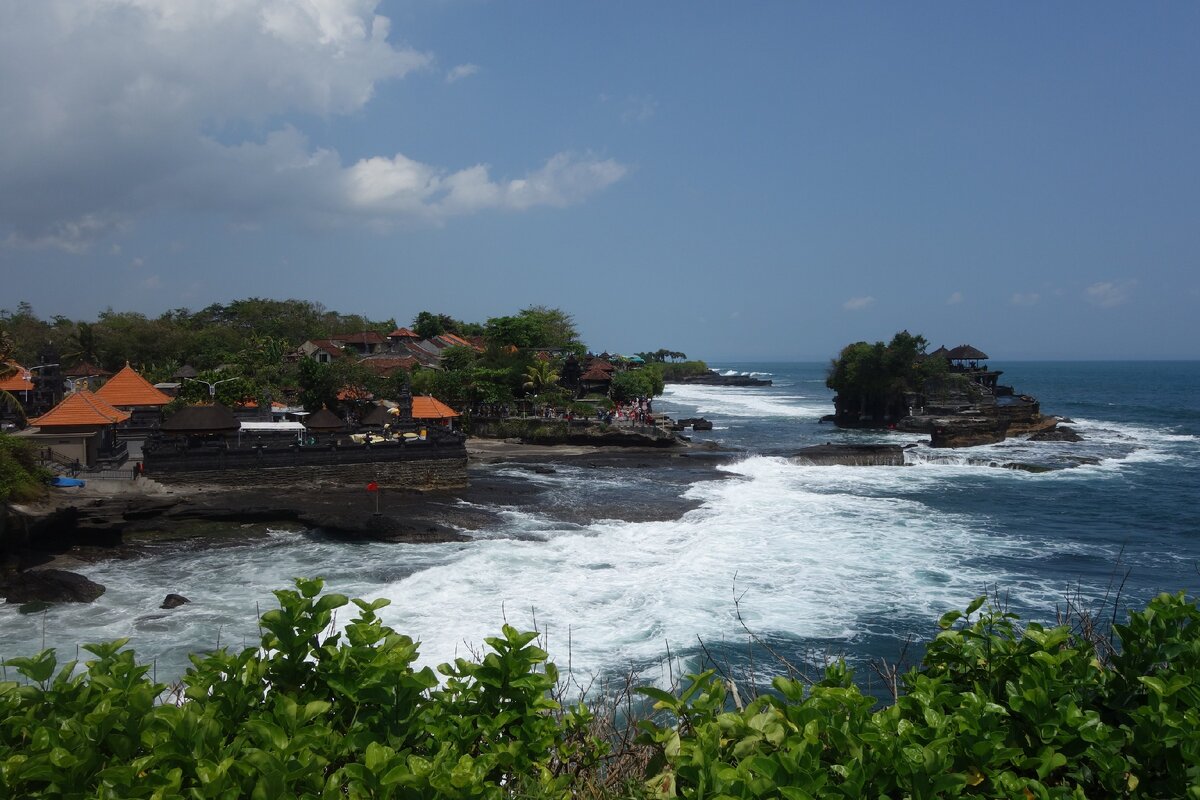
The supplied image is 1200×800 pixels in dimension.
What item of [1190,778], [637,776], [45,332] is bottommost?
[637,776]

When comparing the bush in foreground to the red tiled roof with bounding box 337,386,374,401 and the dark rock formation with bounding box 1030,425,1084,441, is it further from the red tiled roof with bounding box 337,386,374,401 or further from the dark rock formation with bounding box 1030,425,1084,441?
the dark rock formation with bounding box 1030,425,1084,441

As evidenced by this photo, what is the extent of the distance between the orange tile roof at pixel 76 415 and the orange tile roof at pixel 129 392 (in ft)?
18.4

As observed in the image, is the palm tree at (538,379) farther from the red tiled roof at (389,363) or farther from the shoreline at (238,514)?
the shoreline at (238,514)

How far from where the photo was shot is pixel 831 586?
1720 cm

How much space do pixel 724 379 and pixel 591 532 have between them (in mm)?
112242

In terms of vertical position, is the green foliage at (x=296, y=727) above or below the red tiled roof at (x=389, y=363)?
below

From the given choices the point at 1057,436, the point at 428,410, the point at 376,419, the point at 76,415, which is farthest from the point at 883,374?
the point at 76,415

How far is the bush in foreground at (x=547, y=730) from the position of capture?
285 centimetres

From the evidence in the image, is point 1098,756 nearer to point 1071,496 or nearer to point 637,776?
point 637,776

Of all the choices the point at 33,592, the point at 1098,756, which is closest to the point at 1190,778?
the point at 1098,756

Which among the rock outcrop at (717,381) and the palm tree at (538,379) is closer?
the palm tree at (538,379)

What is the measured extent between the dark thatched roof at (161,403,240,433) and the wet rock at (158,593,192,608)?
41.2 feet

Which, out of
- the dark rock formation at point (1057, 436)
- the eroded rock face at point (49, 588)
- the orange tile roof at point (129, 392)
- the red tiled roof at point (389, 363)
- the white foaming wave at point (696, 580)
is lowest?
the white foaming wave at point (696, 580)

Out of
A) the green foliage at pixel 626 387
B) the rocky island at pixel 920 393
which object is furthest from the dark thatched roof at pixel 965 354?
the green foliage at pixel 626 387
